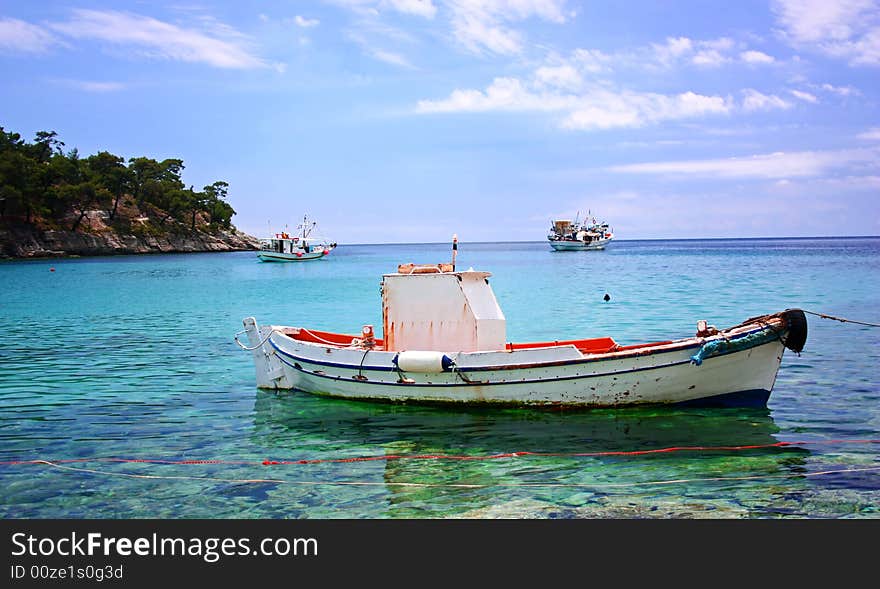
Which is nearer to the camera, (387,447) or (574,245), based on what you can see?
(387,447)

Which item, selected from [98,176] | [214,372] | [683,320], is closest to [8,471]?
[214,372]

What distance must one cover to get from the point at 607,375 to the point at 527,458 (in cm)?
284

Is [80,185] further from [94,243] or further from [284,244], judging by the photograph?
[284,244]

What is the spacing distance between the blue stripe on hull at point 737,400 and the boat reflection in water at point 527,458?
0.12 meters

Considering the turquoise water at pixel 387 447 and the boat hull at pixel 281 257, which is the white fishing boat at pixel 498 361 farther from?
the boat hull at pixel 281 257

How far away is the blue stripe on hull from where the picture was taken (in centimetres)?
1271

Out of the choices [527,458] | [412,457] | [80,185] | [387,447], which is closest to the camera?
[527,458]

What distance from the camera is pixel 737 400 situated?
504 inches

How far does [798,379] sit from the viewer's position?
16.1m

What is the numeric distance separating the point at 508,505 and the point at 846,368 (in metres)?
12.5

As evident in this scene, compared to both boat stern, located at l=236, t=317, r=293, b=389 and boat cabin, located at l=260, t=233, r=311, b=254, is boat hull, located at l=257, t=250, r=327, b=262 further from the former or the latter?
boat stern, located at l=236, t=317, r=293, b=389

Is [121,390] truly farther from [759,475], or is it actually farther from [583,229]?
[583,229]

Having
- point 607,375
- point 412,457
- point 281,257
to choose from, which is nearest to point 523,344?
point 607,375

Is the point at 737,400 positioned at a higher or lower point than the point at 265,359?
lower
